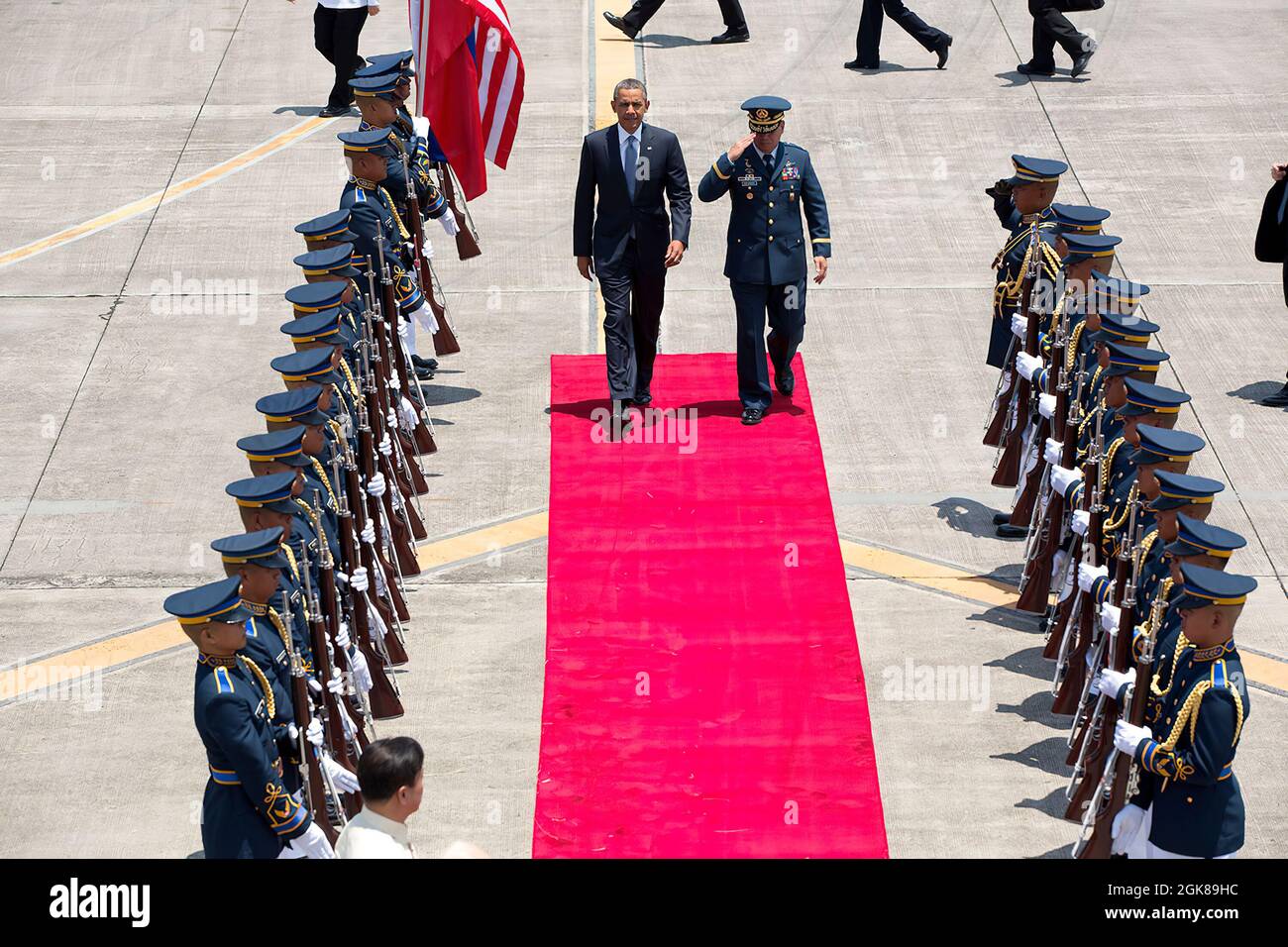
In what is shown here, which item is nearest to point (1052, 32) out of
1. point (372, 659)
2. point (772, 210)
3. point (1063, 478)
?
point (772, 210)

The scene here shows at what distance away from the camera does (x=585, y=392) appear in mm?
12305

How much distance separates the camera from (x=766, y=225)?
451 inches

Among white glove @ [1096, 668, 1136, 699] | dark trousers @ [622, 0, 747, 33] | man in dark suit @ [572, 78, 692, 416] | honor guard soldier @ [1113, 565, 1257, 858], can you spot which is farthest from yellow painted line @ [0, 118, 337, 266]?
honor guard soldier @ [1113, 565, 1257, 858]

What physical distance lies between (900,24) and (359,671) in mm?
11349

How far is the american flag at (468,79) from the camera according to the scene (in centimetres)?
1229

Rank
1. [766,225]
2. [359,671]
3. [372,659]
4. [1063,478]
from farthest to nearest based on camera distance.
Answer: [766,225] → [1063,478] → [372,659] → [359,671]

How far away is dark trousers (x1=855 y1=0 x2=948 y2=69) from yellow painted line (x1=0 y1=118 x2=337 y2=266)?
505 centimetres

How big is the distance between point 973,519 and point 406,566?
3248mm

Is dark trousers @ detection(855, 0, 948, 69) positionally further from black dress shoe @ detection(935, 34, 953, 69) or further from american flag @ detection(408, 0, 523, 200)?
american flag @ detection(408, 0, 523, 200)

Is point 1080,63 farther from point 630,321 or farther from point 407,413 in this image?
point 407,413

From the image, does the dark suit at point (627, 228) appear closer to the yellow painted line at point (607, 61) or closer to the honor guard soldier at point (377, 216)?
the honor guard soldier at point (377, 216)

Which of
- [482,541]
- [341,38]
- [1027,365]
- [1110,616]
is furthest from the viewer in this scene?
[341,38]

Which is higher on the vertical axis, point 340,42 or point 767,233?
point 767,233

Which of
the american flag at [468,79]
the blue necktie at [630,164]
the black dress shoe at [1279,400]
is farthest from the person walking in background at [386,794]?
the black dress shoe at [1279,400]
